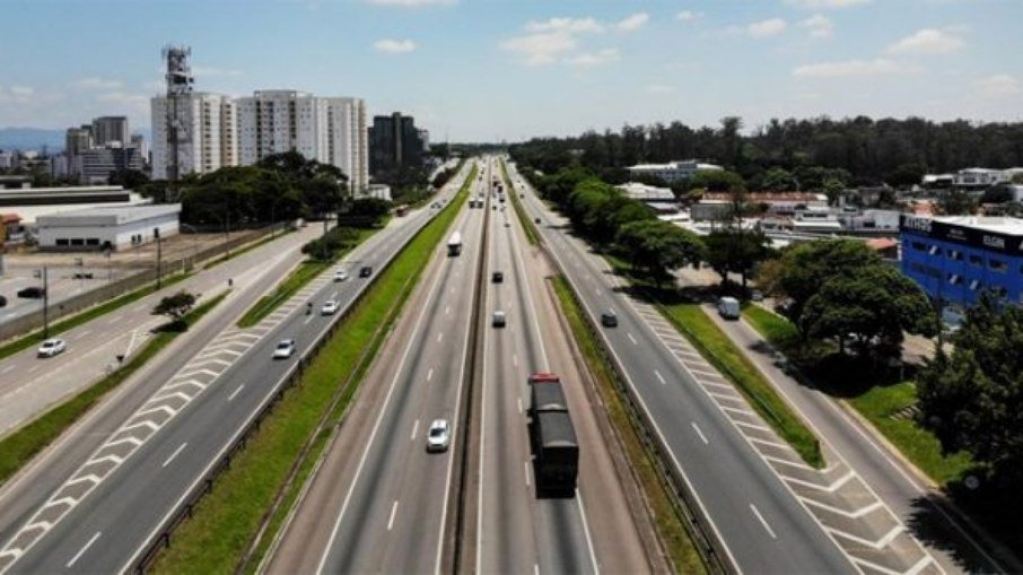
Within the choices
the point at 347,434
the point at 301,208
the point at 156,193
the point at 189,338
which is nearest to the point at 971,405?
the point at 347,434

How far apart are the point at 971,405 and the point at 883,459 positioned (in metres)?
10.2

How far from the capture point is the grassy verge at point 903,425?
148ft

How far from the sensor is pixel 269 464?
1758 inches

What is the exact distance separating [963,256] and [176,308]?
72435 mm

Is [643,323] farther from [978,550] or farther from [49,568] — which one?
[49,568]

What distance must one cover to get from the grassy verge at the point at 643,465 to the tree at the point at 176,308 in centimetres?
3291

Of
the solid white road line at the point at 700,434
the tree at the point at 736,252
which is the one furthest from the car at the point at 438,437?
the tree at the point at 736,252

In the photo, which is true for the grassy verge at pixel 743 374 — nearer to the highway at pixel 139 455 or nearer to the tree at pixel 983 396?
the tree at pixel 983 396

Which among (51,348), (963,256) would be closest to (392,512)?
(51,348)

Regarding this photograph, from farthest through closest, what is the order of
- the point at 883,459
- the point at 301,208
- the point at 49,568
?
the point at 301,208 → the point at 883,459 → the point at 49,568

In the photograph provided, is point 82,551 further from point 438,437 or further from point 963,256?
point 963,256

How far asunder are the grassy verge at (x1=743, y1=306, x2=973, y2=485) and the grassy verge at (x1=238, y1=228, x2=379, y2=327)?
148 feet

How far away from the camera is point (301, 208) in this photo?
153 m

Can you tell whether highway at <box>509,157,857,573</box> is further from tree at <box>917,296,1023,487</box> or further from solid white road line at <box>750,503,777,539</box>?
tree at <box>917,296,1023,487</box>
